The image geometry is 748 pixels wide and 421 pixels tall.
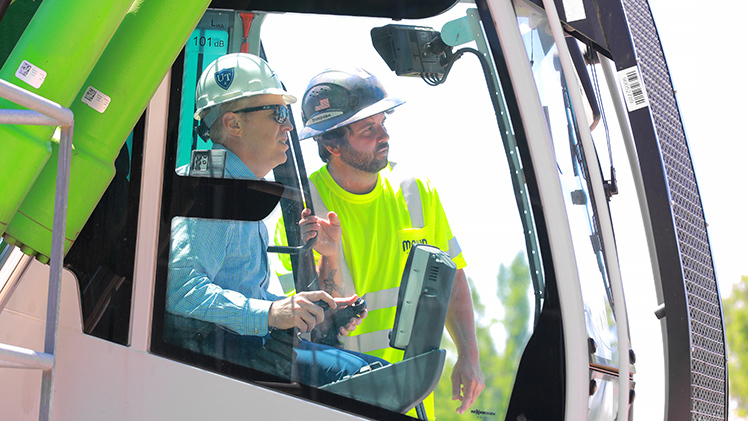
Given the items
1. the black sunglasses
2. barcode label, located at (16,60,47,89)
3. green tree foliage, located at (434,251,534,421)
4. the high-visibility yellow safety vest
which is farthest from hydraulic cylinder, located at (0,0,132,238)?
green tree foliage, located at (434,251,534,421)

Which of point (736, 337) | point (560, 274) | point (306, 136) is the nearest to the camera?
point (560, 274)

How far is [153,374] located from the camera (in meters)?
1.88

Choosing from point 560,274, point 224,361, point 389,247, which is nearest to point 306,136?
point 389,247

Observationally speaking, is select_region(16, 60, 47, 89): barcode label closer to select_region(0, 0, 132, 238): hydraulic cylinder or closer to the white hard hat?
select_region(0, 0, 132, 238): hydraulic cylinder

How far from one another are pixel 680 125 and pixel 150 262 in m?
1.84

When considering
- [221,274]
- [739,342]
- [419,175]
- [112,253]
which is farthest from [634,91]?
[739,342]

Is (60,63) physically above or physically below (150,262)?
above

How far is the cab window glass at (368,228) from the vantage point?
186 cm

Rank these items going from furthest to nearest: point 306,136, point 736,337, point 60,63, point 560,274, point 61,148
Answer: point 736,337 < point 306,136 < point 560,274 < point 60,63 < point 61,148

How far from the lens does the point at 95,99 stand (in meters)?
1.70

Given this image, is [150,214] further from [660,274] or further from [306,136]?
[660,274]

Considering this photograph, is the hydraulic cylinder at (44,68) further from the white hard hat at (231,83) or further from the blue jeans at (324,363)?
the blue jeans at (324,363)

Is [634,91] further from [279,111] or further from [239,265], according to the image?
[239,265]

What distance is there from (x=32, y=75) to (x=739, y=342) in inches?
1366
